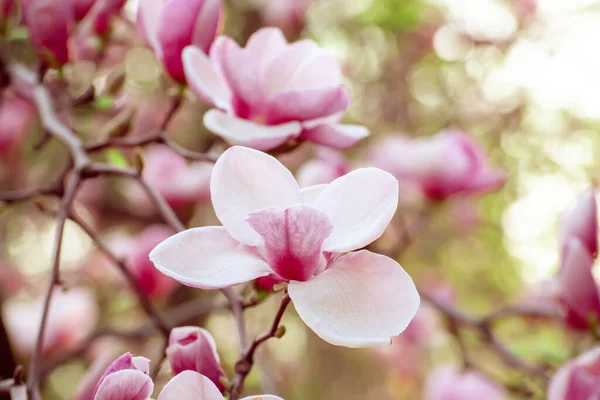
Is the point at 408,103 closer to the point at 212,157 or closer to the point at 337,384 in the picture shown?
the point at 337,384

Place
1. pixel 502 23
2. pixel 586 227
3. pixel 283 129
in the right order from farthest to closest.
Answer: pixel 502 23, pixel 586 227, pixel 283 129

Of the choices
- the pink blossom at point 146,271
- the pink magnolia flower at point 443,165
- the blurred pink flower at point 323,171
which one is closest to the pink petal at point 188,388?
the blurred pink flower at point 323,171

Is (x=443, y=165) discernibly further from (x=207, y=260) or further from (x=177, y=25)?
(x=207, y=260)

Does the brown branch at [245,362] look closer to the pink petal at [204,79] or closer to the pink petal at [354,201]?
the pink petal at [354,201]

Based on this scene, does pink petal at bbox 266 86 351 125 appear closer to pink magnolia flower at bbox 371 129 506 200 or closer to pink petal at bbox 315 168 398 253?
pink petal at bbox 315 168 398 253

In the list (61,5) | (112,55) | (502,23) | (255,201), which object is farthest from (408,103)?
(255,201)

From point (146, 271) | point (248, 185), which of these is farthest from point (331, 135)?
point (146, 271)
